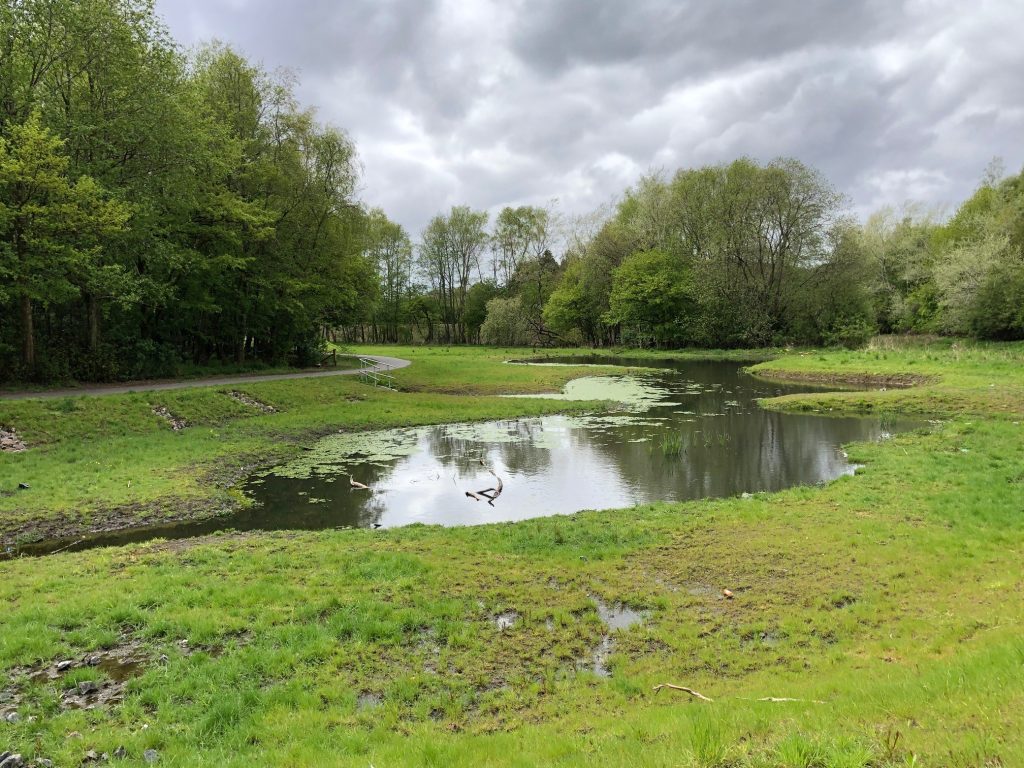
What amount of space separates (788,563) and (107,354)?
95.8 ft

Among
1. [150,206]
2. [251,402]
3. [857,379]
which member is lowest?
[857,379]

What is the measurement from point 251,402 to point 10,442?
32.0 ft

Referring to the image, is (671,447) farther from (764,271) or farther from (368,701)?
(764,271)

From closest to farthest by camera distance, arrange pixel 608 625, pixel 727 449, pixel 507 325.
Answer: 1. pixel 608 625
2. pixel 727 449
3. pixel 507 325

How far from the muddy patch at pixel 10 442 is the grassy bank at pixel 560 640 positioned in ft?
29.6

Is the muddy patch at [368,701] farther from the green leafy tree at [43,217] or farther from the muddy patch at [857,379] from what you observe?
the muddy patch at [857,379]

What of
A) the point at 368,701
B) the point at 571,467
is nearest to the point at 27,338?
the point at 571,467

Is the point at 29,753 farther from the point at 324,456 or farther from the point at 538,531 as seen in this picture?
the point at 324,456

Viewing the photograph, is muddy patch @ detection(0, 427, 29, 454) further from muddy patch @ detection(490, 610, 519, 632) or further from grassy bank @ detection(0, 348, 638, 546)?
muddy patch @ detection(490, 610, 519, 632)

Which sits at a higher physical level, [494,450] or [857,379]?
[857,379]

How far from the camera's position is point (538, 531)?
11.4 metres

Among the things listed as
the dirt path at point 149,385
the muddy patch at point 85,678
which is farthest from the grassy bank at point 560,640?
the dirt path at point 149,385

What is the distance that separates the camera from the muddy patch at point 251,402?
84.9 ft

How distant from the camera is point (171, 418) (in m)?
22.1
